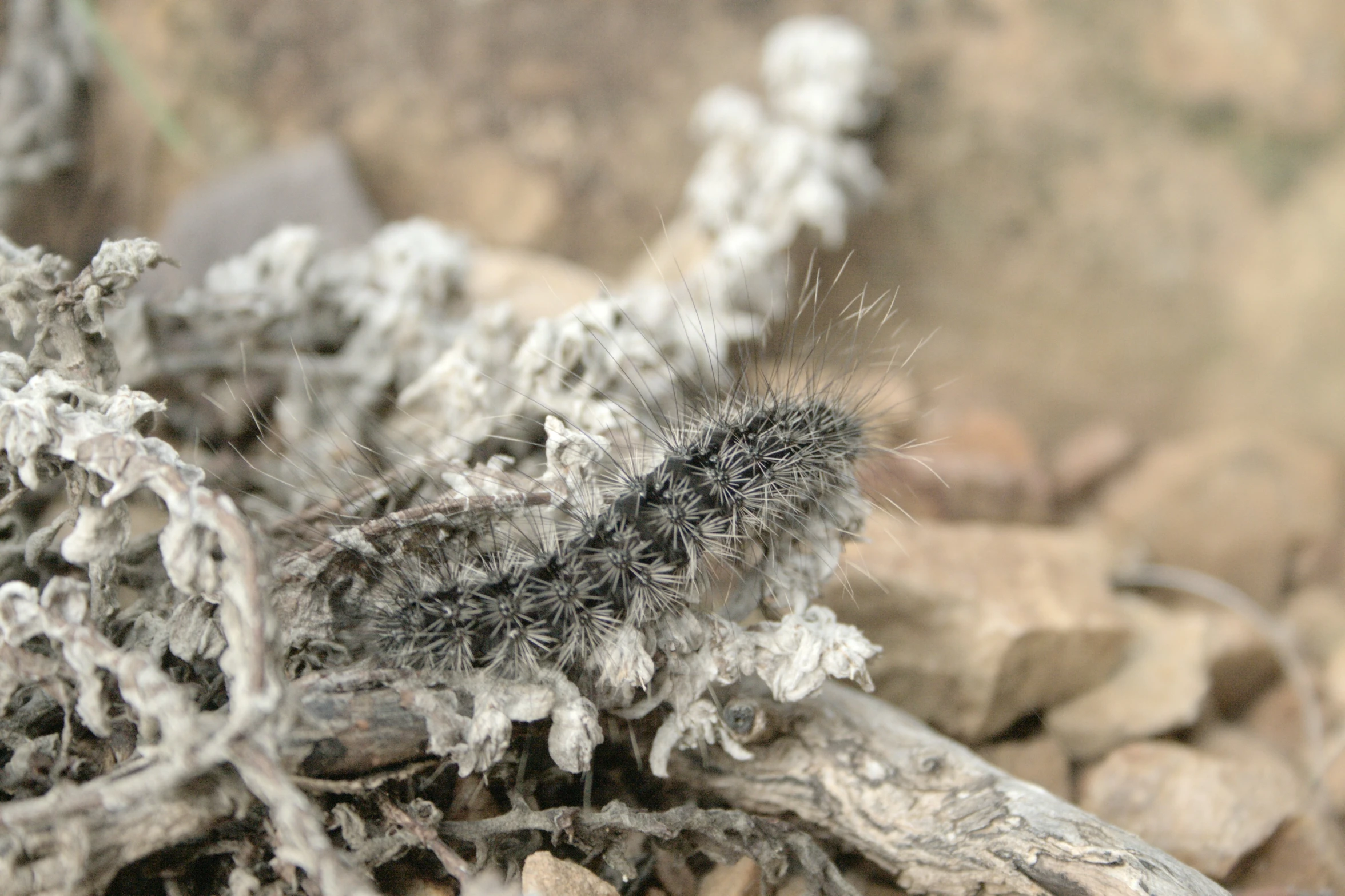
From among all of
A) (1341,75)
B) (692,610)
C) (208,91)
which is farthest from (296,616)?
(1341,75)

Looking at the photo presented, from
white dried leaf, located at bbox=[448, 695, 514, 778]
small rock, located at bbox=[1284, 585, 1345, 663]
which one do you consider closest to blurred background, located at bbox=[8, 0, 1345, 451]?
small rock, located at bbox=[1284, 585, 1345, 663]

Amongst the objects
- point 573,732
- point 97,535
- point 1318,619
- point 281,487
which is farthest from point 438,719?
point 1318,619

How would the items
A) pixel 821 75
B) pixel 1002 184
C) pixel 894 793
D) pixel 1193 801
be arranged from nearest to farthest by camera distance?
pixel 894 793 → pixel 1193 801 → pixel 821 75 → pixel 1002 184

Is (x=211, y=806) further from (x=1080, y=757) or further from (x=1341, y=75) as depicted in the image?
(x=1341, y=75)

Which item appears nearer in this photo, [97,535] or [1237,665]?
[97,535]

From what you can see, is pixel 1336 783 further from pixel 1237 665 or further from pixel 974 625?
pixel 974 625

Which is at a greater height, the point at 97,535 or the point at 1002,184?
the point at 1002,184

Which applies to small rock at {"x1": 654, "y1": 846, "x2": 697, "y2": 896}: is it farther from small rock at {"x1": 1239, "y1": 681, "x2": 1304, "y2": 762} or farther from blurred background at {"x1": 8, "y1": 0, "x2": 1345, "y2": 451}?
blurred background at {"x1": 8, "y1": 0, "x2": 1345, "y2": 451}
